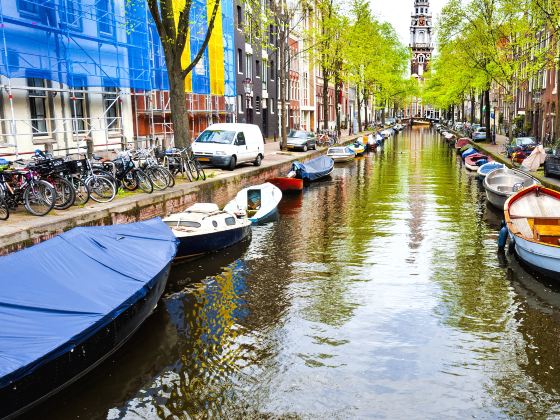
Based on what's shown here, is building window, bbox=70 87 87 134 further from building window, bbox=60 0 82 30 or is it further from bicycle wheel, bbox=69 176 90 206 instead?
bicycle wheel, bbox=69 176 90 206

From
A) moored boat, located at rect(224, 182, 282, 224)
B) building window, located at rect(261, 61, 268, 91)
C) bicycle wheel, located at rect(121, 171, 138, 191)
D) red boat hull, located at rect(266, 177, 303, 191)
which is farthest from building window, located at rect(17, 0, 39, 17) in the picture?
building window, located at rect(261, 61, 268, 91)

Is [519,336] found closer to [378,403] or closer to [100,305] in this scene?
[378,403]

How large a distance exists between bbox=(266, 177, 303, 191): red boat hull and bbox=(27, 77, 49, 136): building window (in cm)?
912

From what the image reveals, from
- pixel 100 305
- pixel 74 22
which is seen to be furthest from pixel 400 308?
pixel 74 22

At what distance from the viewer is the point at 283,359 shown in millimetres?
8211

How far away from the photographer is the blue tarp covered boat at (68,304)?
6227mm

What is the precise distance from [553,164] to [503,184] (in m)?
2.65

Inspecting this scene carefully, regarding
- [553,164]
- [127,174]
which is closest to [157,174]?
[127,174]

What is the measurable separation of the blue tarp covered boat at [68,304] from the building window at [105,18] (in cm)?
1558

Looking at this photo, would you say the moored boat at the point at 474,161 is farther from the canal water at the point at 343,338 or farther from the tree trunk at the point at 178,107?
the tree trunk at the point at 178,107

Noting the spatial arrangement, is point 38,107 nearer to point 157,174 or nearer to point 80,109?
point 80,109

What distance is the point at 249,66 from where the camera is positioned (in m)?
44.4

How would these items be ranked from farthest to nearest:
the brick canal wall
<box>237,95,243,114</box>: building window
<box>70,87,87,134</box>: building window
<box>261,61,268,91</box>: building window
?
<box>261,61,268,91</box>: building window
<box>237,95,243,114</box>: building window
<box>70,87,87,134</box>: building window
the brick canal wall

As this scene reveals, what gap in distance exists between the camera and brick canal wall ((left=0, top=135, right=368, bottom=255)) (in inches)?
413
